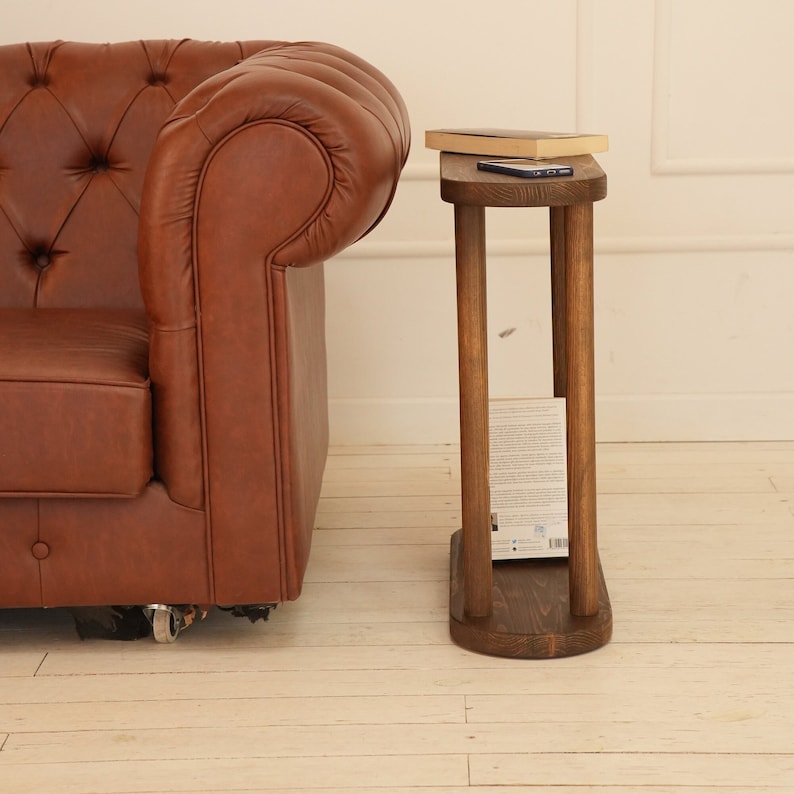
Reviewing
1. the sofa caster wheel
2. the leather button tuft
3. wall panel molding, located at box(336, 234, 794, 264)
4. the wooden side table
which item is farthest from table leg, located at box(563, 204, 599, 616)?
wall panel molding, located at box(336, 234, 794, 264)

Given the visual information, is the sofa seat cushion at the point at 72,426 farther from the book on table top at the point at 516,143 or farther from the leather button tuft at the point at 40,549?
the book on table top at the point at 516,143

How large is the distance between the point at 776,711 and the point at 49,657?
94cm

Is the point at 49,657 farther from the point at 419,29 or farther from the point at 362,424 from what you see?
the point at 419,29

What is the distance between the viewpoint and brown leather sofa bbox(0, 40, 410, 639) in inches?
51.9

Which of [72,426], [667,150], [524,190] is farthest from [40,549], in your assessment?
[667,150]

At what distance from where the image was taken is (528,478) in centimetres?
159

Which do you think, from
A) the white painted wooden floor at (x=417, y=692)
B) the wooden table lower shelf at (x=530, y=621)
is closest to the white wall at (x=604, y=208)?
the white painted wooden floor at (x=417, y=692)

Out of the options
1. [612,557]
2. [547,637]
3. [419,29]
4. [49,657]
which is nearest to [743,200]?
[419,29]

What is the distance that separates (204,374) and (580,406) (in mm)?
478

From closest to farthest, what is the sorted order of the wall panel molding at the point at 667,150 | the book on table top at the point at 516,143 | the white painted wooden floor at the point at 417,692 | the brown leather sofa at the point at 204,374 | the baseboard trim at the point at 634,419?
the white painted wooden floor at the point at 417,692
the brown leather sofa at the point at 204,374
the book on table top at the point at 516,143
the wall panel molding at the point at 667,150
the baseboard trim at the point at 634,419

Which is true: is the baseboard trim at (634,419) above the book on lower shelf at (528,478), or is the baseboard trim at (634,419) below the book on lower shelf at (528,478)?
below

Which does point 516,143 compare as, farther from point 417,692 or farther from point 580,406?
point 417,692

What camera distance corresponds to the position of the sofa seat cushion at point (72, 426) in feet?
4.43

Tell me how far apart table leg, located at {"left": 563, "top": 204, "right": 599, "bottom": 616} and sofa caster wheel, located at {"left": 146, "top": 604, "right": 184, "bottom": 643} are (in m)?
0.54
